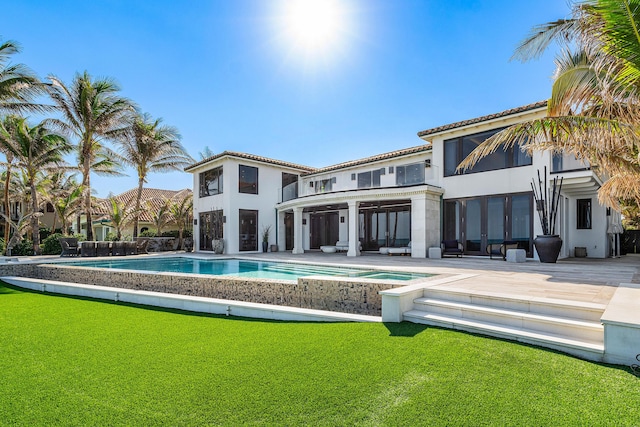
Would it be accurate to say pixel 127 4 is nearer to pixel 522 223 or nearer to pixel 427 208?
pixel 427 208

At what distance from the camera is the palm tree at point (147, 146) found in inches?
1006

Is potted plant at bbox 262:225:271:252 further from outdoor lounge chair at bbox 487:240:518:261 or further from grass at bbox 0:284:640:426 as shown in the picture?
grass at bbox 0:284:640:426

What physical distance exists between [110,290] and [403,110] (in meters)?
16.9

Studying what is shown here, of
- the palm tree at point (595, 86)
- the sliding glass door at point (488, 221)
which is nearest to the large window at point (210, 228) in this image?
the sliding glass door at point (488, 221)

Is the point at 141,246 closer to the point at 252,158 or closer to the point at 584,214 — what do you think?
the point at 252,158

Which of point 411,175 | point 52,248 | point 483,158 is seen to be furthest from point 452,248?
point 52,248

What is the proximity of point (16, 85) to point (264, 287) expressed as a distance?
18477 mm

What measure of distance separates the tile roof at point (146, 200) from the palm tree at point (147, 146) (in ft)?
10.2

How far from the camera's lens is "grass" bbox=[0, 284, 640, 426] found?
311 cm

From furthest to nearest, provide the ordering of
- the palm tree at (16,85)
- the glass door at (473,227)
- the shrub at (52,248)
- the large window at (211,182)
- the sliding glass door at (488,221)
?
the large window at (211,182), the shrub at (52,248), the palm tree at (16,85), the glass door at (473,227), the sliding glass door at (488,221)

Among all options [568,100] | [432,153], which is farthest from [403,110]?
[568,100]

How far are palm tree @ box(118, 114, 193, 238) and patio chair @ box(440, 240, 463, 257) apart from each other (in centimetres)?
2111

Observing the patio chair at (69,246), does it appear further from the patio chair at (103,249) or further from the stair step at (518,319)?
the stair step at (518,319)

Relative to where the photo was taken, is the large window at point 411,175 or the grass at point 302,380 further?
the large window at point 411,175
